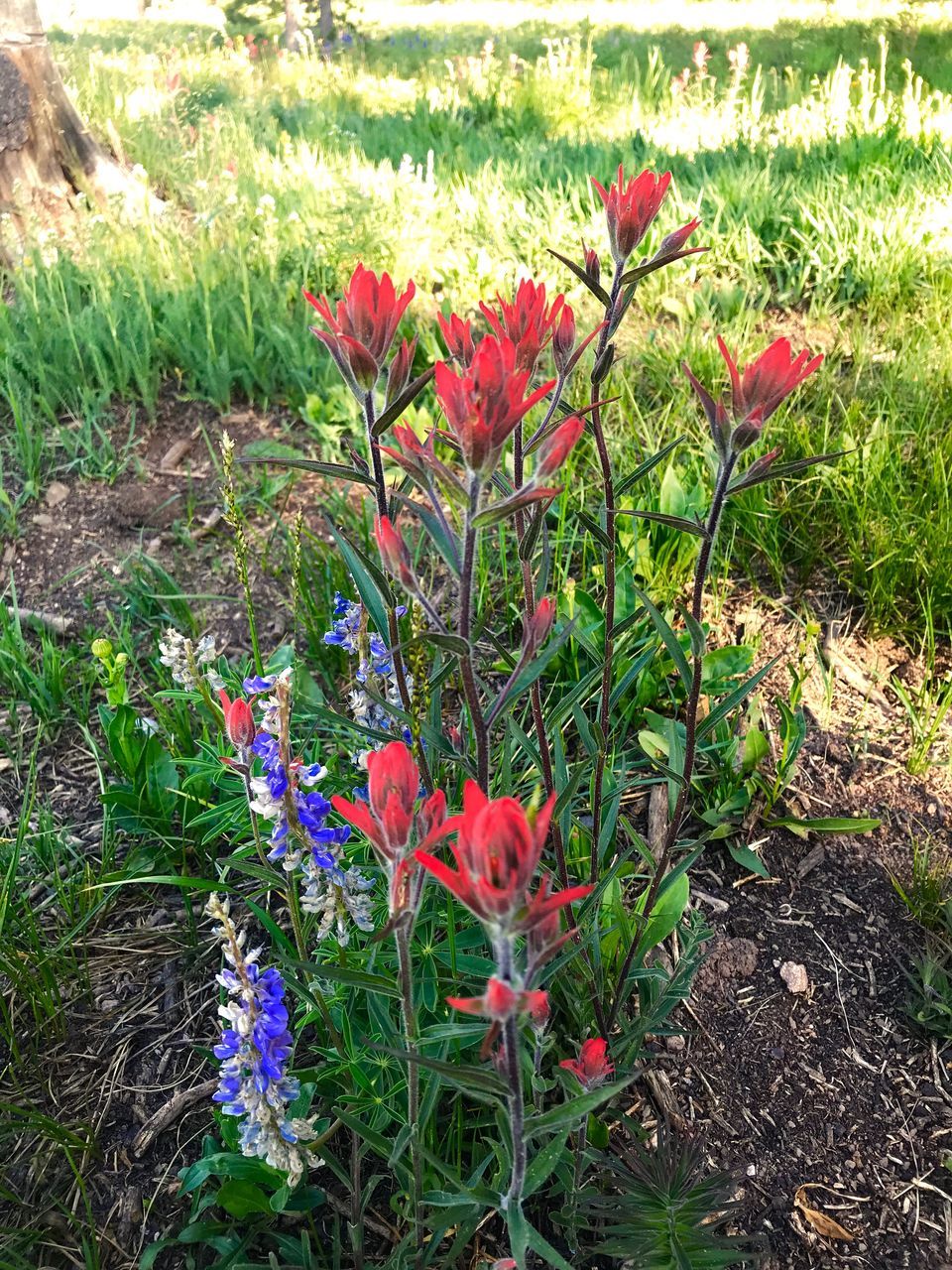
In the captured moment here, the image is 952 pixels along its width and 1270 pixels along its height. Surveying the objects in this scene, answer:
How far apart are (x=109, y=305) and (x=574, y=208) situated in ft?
6.90

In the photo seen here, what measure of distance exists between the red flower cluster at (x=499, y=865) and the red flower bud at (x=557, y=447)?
34 cm

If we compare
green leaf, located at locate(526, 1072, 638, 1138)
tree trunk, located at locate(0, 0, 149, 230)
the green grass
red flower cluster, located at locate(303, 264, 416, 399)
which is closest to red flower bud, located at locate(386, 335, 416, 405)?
red flower cluster, located at locate(303, 264, 416, 399)

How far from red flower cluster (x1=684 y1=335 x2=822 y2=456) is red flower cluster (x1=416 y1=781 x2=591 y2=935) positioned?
1.82 ft

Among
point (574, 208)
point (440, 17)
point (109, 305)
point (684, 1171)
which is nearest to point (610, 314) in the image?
point (684, 1171)

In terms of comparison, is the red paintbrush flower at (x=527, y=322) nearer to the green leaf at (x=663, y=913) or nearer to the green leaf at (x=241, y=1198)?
the green leaf at (x=663, y=913)

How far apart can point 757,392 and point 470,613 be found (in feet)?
1.43

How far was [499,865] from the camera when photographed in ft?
2.31

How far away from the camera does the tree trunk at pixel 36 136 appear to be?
445cm

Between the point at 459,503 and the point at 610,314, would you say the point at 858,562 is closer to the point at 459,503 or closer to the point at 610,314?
the point at 610,314

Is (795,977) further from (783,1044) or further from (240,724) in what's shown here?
(240,724)

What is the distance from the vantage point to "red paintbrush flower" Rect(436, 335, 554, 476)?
85 cm

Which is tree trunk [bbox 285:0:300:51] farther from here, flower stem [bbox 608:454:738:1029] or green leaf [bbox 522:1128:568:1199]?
green leaf [bbox 522:1128:568:1199]

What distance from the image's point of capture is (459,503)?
3.13ft

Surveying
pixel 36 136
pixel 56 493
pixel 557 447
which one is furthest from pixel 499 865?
pixel 36 136
